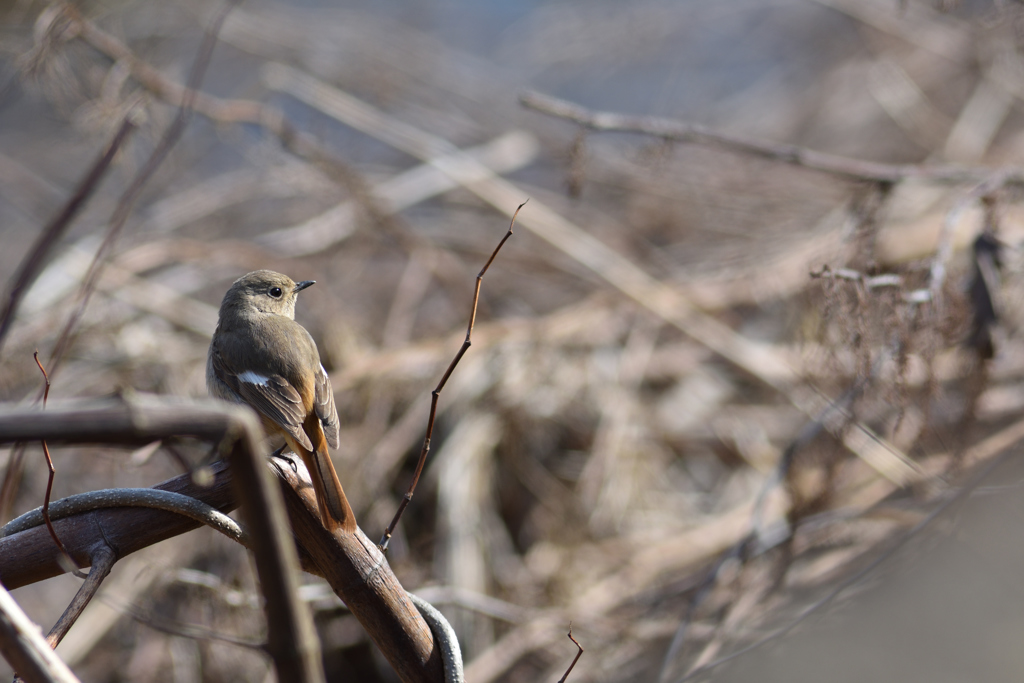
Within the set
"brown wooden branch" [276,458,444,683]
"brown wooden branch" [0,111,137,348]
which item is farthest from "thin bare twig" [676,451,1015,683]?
"brown wooden branch" [0,111,137,348]

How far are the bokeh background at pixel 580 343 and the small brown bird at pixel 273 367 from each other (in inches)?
9.3

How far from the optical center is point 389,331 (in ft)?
13.7

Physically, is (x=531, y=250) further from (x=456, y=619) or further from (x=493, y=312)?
(x=456, y=619)

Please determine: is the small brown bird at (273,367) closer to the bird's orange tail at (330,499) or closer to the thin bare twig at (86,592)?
the bird's orange tail at (330,499)

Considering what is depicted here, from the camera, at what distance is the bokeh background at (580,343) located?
1827 mm

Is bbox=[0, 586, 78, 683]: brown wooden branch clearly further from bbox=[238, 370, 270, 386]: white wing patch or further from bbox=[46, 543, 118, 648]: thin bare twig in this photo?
bbox=[238, 370, 270, 386]: white wing patch

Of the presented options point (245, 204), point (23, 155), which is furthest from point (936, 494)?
point (23, 155)

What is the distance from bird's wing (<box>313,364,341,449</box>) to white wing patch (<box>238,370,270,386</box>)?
9cm

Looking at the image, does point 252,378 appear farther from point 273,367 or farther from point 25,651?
point 25,651

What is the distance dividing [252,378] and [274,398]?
0.09 metres

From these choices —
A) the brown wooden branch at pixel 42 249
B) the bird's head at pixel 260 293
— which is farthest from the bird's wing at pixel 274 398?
the brown wooden branch at pixel 42 249

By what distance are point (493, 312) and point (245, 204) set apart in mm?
2642

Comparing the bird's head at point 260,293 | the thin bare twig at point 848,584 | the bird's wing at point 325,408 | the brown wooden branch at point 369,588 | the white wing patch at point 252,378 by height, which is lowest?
the thin bare twig at point 848,584

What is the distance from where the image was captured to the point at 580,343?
3980 millimetres
